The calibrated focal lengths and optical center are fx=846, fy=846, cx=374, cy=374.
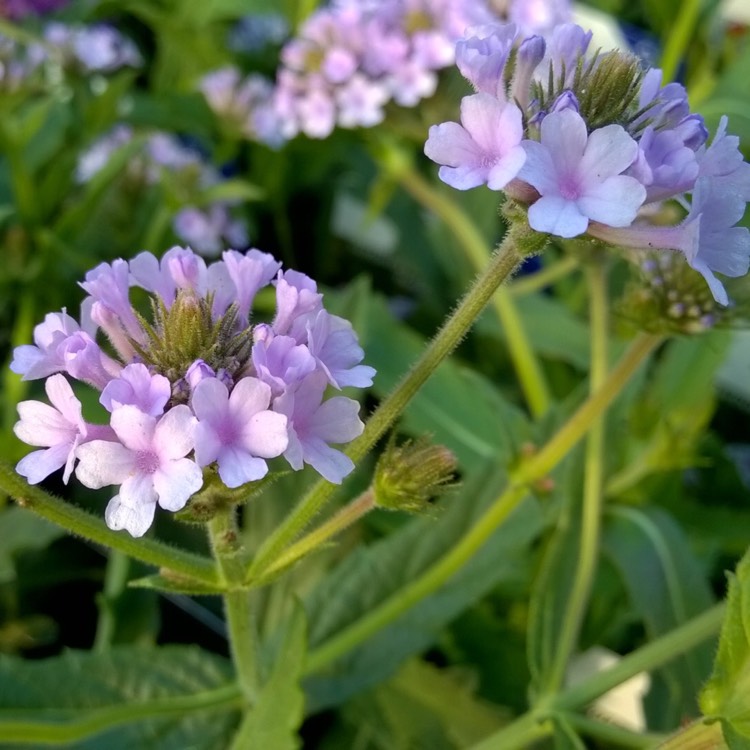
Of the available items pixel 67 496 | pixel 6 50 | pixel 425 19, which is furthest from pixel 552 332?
pixel 6 50

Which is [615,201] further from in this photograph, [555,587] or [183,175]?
[183,175]

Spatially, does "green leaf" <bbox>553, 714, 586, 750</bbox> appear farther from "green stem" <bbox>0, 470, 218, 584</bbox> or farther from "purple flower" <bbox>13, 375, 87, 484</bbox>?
"purple flower" <bbox>13, 375, 87, 484</bbox>

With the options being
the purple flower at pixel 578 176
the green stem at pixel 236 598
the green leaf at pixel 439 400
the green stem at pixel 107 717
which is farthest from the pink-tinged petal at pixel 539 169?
the green leaf at pixel 439 400

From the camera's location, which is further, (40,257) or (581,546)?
(40,257)

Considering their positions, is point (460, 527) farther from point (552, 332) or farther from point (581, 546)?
point (552, 332)

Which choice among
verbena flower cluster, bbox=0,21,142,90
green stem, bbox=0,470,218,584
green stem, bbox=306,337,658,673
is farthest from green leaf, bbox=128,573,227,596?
verbena flower cluster, bbox=0,21,142,90

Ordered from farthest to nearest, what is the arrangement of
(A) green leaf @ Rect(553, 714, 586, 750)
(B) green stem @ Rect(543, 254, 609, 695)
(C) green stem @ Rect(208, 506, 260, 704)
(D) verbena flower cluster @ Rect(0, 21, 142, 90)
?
(D) verbena flower cluster @ Rect(0, 21, 142, 90) → (B) green stem @ Rect(543, 254, 609, 695) → (A) green leaf @ Rect(553, 714, 586, 750) → (C) green stem @ Rect(208, 506, 260, 704)

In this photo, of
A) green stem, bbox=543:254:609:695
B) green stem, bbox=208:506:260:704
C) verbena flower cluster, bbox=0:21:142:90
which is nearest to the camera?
green stem, bbox=208:506:260:704
